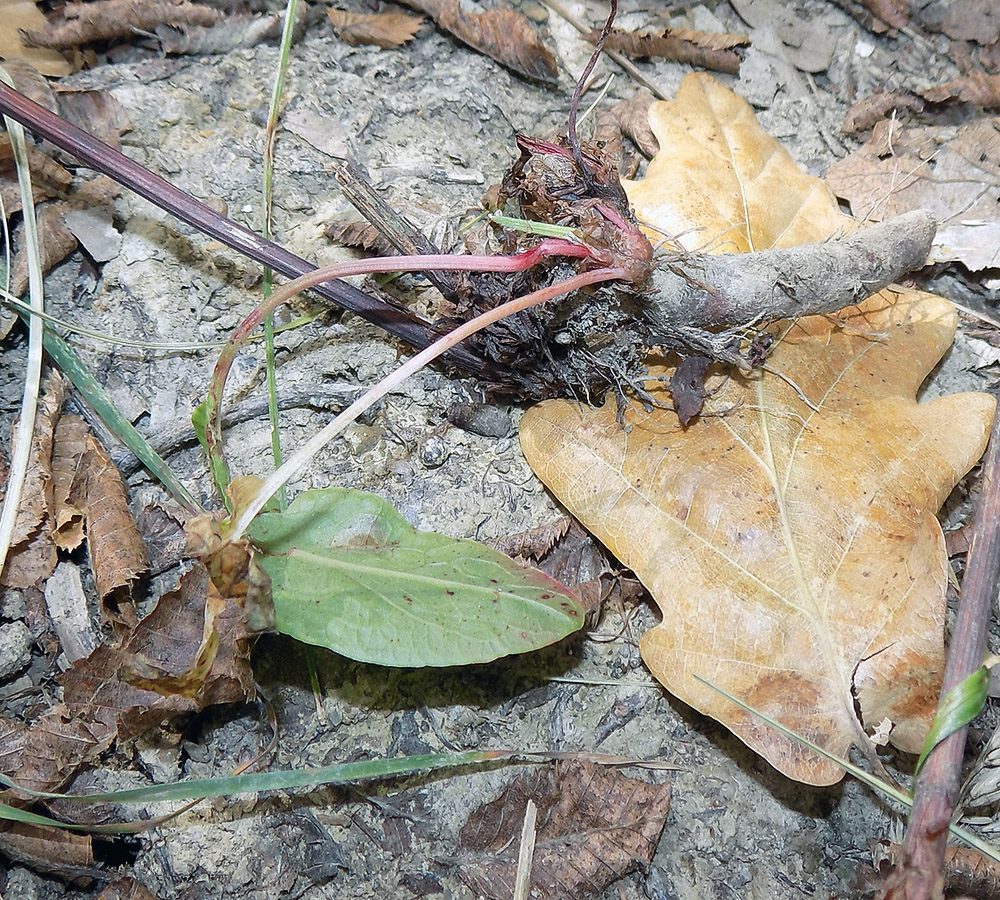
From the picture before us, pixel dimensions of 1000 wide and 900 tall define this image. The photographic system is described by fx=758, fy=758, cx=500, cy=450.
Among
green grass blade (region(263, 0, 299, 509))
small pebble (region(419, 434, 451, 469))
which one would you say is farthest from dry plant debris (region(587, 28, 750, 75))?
small pebble (region(419, 434, 451, 469))

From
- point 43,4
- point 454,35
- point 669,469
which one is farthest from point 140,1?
point 669,469

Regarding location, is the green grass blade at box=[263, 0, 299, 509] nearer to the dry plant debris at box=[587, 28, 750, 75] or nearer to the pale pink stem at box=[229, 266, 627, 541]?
the pale pink stem at box=[229, 266, 627, 541]

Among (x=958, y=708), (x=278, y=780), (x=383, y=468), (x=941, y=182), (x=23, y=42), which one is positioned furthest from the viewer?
(x=941, y=182)

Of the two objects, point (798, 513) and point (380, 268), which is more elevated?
point (380, 268)

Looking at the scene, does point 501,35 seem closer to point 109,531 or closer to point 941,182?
point 941,182

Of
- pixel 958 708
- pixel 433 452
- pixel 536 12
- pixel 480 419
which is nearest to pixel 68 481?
pixel 433 452

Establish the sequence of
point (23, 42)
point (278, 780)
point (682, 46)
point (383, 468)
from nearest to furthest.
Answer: point (278, 780) < point (383, 468) < point (23, 42) < point (682, 46)

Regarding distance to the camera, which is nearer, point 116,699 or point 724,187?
point 116,699
